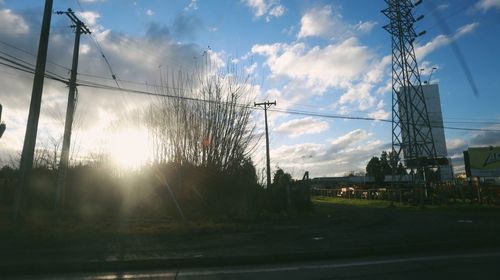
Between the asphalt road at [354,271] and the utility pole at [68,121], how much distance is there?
12007 mm

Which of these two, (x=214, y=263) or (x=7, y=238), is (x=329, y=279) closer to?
(x=214, y=263)

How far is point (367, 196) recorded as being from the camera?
41.4 metres

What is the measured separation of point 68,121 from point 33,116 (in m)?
5.27

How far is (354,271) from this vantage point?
21.9 ft

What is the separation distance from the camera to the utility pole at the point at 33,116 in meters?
12.5

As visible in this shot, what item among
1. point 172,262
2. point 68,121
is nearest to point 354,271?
point 172,262

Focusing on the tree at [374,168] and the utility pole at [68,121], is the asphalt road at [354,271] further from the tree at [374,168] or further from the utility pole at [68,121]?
the tree at [374,168]

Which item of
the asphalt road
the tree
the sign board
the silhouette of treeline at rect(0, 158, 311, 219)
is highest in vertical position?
the tree

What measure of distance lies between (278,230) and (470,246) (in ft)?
19.5

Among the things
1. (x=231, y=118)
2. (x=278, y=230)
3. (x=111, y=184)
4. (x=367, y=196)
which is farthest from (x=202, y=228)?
(x=367, y=196)

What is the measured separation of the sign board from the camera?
101 ft

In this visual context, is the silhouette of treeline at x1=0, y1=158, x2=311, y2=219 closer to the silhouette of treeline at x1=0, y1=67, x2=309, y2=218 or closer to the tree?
the silhouette of treeline at x1=0, y1=67, x2=309, y2=218

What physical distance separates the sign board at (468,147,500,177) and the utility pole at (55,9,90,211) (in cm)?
3174

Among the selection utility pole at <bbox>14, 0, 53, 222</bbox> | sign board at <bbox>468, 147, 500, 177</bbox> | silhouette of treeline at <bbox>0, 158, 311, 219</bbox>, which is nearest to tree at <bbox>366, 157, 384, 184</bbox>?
sign board at <bbox>468, 147, 500, 177</bbox>
